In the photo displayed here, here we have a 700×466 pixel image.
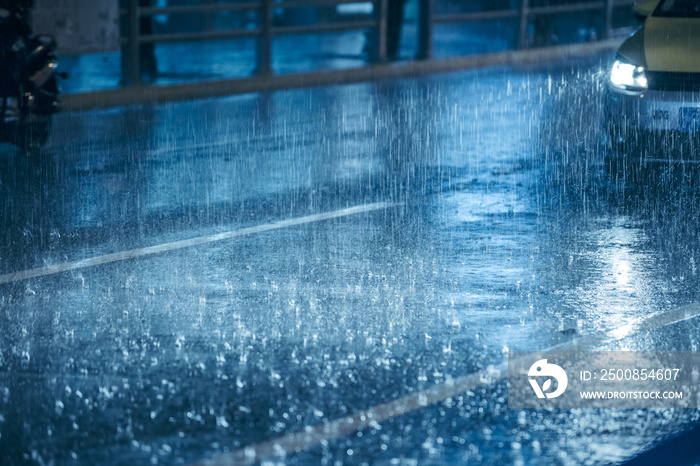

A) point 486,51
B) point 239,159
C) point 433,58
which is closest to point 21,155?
point 239,159

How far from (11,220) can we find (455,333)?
386 cm

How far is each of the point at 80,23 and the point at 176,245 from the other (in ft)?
26.7

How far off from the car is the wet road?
0.35 meters

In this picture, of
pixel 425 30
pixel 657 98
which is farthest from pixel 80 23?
pixel 657 98

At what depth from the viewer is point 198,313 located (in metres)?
6.10

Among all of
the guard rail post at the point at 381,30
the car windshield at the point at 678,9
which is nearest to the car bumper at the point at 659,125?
the car windshield at the point at 678,9

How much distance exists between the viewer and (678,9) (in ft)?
32.8

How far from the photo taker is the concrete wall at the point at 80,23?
47.3 feet

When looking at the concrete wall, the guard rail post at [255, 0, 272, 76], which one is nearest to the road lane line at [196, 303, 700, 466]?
the concrete wall

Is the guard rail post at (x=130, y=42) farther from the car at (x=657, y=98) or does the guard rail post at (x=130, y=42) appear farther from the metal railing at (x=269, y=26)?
the car at (x=657, y=98)

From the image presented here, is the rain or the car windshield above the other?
the car windshield

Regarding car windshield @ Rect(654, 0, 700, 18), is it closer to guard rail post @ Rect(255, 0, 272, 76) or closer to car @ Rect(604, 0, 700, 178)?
car @ Rect(604, 0, 700, 178)

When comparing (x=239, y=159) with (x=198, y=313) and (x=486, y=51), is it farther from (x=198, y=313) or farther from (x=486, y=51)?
(x=486, y=51)

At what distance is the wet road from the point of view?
15.1ft
